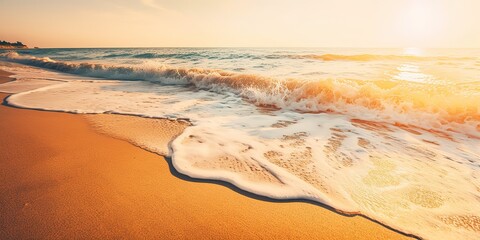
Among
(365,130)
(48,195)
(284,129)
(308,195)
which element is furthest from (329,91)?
(48,195)

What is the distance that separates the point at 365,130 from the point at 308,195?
8.94 ft

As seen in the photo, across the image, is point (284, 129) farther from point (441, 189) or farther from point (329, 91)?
point (329, 91)

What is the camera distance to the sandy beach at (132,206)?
6.10 ft

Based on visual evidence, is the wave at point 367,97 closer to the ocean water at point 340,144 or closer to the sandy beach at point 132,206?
the ocean water at point 340,144

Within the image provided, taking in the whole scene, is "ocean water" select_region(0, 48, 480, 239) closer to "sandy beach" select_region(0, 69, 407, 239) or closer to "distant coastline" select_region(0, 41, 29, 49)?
"sandy beach" select_region(0, 69, 407, 239)

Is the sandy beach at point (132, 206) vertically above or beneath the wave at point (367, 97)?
beneath

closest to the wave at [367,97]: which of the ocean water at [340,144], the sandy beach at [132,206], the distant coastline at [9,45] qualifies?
the ocean water at [340,144]

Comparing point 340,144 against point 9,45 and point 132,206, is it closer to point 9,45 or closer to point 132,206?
point 132,206

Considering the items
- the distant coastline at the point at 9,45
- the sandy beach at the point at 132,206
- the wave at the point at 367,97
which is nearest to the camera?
the sandy beach at the point at 132,206

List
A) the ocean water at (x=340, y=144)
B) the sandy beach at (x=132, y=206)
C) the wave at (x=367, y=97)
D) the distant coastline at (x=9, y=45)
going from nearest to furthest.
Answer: the sandy beach at (x=132, y=206), the ocean water at (x=340, y=144), the wave at (x=367, y=97), the distant coastline at (x=9, y=45)

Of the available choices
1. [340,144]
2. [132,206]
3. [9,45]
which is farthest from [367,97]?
[9,45]

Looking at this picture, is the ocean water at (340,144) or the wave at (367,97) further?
the wave at (367,97)

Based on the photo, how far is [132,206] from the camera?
212 cm

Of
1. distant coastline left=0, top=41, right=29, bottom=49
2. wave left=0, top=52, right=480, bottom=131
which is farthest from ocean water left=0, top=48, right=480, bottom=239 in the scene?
distant coastline left=0, top=41, right=29, bottom=49
